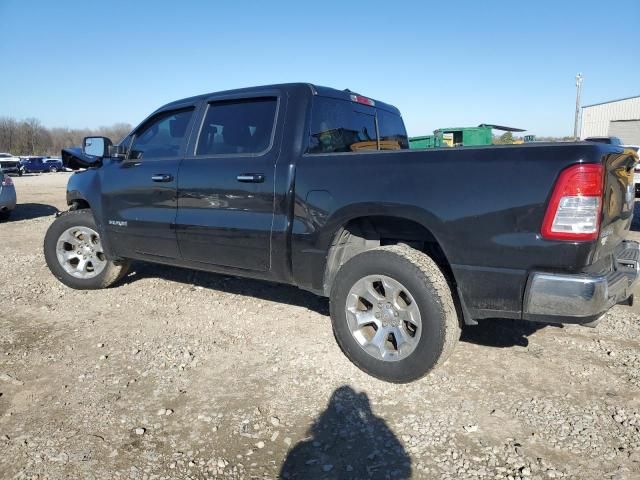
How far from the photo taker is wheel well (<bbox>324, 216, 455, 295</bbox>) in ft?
10.4

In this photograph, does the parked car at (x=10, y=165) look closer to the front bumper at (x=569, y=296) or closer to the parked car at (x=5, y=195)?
the parked car at (x=5, y=195)

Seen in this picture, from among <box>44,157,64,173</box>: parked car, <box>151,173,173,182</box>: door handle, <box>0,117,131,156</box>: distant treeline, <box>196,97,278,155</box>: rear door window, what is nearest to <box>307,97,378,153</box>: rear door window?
<box>196,97,278,155</box>: rear door window

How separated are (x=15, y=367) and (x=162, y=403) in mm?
1267

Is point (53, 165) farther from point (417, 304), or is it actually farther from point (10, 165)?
point (417, 304)

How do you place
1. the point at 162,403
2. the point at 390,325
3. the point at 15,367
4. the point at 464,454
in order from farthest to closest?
the point at 15,367, the point at 390,325, the point at 162,403, the point at 464,454

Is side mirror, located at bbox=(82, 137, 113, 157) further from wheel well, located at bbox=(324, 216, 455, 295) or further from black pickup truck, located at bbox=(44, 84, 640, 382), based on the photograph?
wheel well, located at bbox=(324, 216, 455, 295)

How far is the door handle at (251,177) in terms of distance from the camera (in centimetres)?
345

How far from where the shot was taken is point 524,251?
2.50 metres

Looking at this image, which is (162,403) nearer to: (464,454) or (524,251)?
(464,454)

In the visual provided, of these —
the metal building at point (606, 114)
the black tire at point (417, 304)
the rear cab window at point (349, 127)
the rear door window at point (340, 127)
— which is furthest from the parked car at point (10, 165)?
the metal building at point (606, 114)

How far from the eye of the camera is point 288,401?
282 centimetres

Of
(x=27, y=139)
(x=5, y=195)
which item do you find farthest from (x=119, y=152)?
(x=27, y=139)

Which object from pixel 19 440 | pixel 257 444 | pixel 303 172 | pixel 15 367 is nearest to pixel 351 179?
pixel 303 172

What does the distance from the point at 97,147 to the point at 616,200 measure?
451 centimetres
